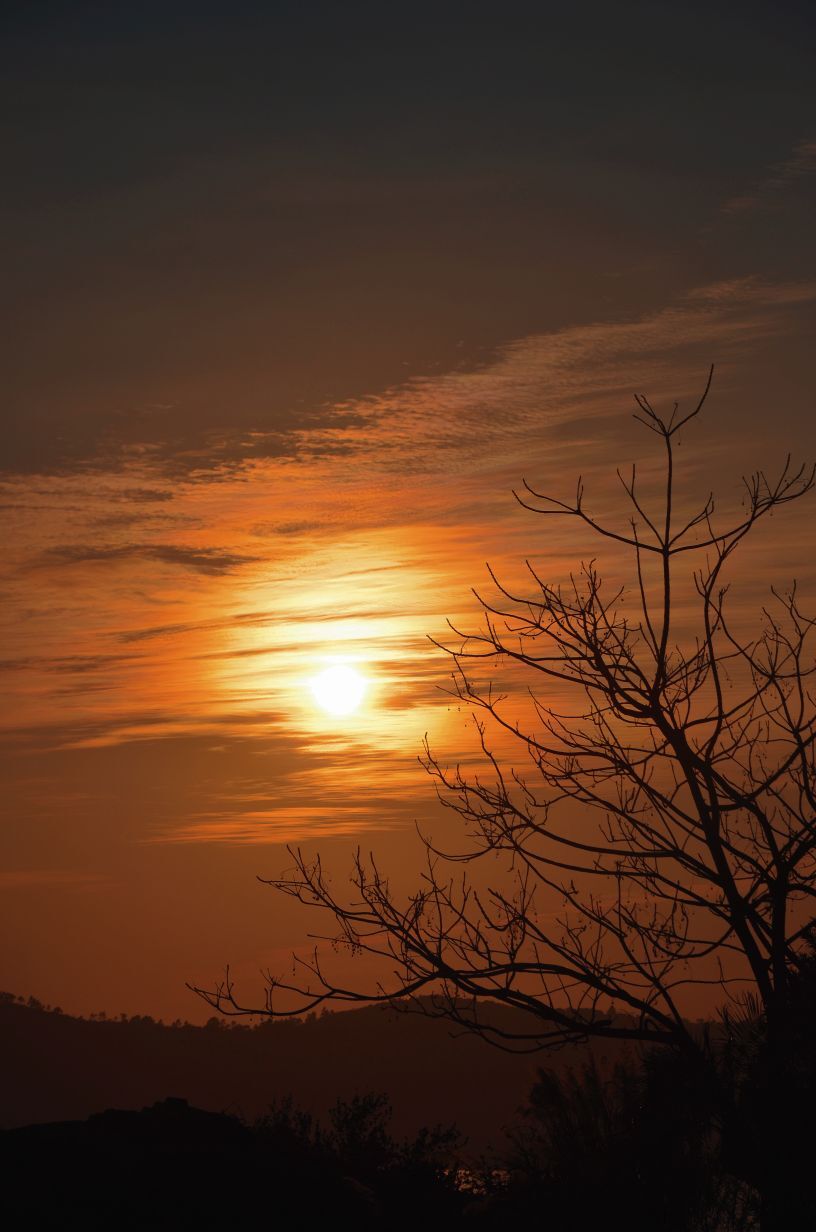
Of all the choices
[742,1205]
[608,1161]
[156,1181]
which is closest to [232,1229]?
[156,1181]

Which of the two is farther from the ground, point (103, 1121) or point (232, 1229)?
point (103, 1121)

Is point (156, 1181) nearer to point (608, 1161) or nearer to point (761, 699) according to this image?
point (608, 1161)

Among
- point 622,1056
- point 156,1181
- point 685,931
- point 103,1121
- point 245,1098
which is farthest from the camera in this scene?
point 245,1098

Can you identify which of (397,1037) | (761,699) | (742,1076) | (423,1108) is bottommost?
(742,1076)

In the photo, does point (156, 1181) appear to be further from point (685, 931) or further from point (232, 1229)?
point (685, 931)

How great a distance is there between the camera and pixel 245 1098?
246ft

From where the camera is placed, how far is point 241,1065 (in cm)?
7862

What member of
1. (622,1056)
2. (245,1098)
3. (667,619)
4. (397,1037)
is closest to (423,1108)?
(397,1037)

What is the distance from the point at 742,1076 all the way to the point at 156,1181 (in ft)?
15.1

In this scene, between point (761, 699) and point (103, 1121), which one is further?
point (103, 1121)

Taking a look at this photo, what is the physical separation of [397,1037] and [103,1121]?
221ft

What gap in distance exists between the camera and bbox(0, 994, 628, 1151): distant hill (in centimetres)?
6550

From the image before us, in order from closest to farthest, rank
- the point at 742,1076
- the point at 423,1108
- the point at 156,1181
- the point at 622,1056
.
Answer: the point at 742,1076
the point at 156,1181
the point at 622,1056
the point at 423,1108

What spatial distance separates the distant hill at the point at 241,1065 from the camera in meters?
65.5
